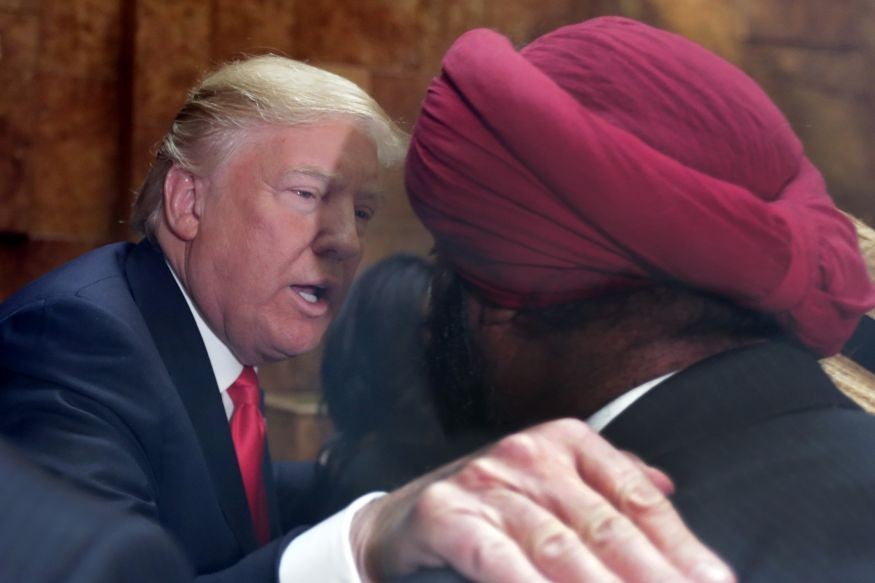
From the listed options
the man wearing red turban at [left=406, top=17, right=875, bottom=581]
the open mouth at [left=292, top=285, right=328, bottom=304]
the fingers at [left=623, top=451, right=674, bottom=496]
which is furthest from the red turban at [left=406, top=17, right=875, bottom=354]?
the open mouth at [left=292, top=285, right=328, bottom=304]

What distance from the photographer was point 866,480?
636 mm

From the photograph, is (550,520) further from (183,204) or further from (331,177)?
(183,204)

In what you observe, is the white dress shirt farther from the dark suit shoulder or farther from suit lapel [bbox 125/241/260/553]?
the dark suit shoulder

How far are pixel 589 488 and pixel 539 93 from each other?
0.71 ft

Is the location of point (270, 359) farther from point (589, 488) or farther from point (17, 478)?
Result: point (17, 478)

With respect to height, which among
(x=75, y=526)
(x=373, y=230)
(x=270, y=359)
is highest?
(x=75, y=526)

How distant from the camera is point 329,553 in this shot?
63cm

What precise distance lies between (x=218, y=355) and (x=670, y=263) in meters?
0.50

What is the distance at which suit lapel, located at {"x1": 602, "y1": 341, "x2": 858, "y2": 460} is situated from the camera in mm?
651

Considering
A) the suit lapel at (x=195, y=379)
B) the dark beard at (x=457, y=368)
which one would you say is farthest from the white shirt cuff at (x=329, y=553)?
the suit lapel at (x=195, y=379)

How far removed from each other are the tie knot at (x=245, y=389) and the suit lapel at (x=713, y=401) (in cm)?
46

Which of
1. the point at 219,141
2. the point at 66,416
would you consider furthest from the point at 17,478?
the point at 219,141

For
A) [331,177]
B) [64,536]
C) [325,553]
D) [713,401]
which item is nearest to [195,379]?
[331,177]

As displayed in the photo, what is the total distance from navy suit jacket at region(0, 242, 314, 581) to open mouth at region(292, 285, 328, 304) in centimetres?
10
